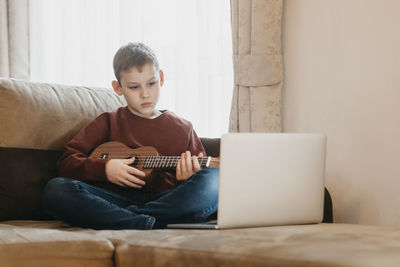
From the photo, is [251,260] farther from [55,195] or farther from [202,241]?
[55,195]

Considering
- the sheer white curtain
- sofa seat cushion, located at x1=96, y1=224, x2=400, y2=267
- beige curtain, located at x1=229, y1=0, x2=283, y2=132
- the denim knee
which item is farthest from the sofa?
the sheer white curtain

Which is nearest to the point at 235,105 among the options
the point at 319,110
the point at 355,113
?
the point at 319,110

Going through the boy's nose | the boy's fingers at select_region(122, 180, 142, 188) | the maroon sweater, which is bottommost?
the boy's fingers at select_region(122, 180, 142, 188)

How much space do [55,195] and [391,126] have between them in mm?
1094

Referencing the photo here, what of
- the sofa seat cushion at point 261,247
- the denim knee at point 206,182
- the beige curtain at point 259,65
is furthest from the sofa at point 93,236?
the beige curtain at point 259,65

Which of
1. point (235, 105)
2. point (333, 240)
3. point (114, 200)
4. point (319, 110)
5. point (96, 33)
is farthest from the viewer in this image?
point (96, 33)

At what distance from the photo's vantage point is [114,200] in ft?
5.42

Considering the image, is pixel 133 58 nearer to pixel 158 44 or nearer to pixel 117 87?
pixel 117 87

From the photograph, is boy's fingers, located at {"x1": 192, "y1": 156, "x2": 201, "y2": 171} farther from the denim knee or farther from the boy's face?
the boy's face

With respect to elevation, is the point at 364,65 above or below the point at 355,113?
above

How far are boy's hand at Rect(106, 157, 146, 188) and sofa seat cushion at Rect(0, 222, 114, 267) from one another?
16.2 inches

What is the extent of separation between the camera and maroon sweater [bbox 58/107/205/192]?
173cm

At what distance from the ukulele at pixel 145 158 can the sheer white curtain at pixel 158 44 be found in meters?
0.75

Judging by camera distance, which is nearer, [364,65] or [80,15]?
[364,65]
